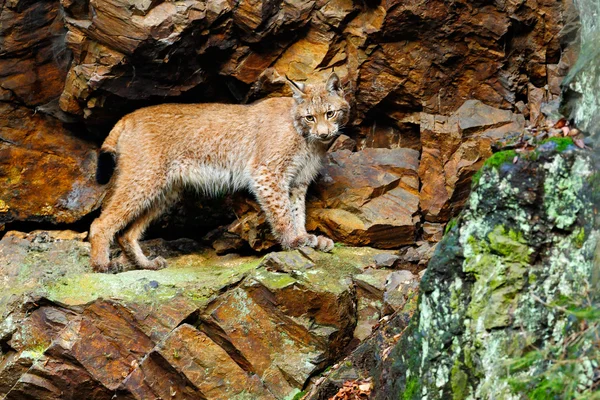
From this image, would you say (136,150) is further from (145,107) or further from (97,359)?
(97,359)

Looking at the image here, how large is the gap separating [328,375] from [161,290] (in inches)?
72.7

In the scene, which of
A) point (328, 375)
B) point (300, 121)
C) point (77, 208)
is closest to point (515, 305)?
point (328, 375)

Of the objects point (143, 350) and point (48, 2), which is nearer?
point (143, 350)

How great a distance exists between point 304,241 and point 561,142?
4.02 meters

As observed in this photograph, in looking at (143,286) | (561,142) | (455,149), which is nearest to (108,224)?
(143,286)

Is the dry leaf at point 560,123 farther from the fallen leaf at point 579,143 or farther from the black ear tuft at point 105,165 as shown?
the black ear tuft at point 105,165

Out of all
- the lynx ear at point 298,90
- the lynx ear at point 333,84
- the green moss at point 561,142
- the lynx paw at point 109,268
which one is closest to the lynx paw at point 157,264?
the lynx paw at point 109,268

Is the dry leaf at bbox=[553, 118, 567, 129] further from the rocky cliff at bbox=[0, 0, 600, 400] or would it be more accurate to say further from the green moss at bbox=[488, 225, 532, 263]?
the green moss at bbox=[488, 225, 532, 263]

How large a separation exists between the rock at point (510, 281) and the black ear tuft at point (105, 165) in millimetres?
4941

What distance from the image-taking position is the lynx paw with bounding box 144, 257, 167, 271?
8641 mm

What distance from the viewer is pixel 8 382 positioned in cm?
725

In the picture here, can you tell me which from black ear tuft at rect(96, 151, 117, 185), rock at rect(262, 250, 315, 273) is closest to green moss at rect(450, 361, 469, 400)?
rock at rect(262, 250, 315, 273)

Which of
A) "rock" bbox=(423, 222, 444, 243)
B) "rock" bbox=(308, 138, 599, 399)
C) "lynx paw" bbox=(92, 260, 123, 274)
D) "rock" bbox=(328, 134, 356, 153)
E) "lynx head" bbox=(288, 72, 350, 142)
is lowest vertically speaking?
"lynx paw" bbox=(92, 260, 123, 274)

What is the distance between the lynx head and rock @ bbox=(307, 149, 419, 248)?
475mm
